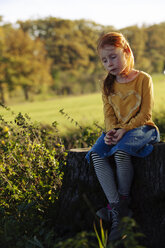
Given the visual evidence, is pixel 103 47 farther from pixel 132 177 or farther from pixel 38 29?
pixel 38 29

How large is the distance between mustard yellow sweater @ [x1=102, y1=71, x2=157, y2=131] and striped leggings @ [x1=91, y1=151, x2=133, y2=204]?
0.31 metres

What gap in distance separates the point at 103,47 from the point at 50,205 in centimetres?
181

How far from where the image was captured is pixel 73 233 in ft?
10.5

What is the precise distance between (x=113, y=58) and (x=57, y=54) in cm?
4399

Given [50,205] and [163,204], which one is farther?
[50,205]

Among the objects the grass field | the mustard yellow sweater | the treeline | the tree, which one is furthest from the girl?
the tree

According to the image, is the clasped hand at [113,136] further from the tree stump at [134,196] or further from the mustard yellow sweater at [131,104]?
the tree stump at [134,196]

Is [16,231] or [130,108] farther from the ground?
[130,108]

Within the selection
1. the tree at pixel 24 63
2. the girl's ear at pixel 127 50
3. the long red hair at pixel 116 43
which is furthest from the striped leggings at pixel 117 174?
the tree at pixel 24 63

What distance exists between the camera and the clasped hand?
2941 millimetres

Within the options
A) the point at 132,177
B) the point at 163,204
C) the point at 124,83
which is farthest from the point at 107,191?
the point at 124,83

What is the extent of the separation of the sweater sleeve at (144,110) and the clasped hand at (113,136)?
64 millimetres

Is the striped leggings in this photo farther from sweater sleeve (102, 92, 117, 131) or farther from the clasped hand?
sweater sleeve (102, 92, 117, 131)

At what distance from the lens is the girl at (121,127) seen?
2.86m
